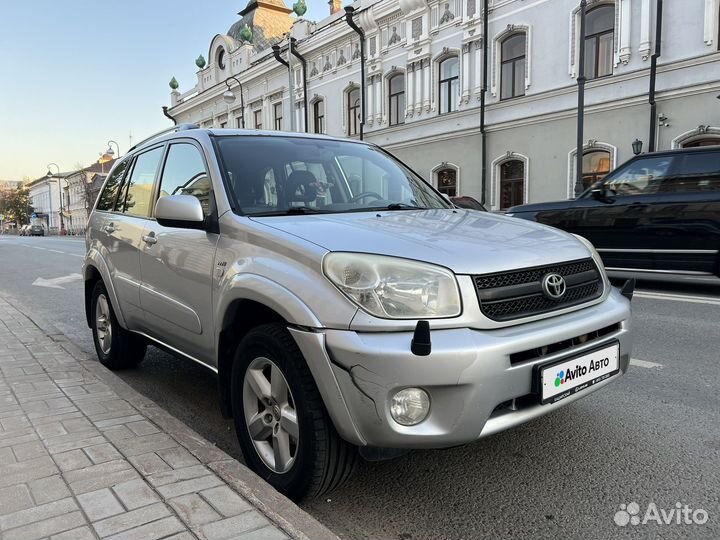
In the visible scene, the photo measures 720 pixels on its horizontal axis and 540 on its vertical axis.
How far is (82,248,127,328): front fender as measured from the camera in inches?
166

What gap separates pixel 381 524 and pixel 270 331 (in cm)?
92

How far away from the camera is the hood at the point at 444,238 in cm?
230

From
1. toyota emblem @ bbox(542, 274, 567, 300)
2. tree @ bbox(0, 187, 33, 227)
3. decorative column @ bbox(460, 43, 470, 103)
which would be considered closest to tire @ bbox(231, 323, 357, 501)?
toyota emblem @ bbox(542, 274, 567, 300)

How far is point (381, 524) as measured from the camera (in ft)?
7.67

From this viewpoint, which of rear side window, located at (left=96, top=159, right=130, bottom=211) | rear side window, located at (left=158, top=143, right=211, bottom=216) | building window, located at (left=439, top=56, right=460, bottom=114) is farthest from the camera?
building window, located at (left=439, top=56, right=460, bottom=114)

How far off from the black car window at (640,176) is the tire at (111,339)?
6.88 metres

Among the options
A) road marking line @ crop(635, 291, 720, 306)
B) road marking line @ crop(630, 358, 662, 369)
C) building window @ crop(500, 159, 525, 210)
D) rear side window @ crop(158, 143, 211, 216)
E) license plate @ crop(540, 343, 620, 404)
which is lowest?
road marking line @ crop(630, 358, 662, 369)

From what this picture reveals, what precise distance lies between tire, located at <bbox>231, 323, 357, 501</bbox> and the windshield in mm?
773

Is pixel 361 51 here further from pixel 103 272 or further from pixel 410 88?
pixel 103 272

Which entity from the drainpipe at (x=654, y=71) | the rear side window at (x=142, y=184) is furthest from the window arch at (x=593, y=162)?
the rear side window at (x=142, y=184)

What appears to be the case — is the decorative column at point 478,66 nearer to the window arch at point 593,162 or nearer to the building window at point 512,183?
the building window at point 512,183

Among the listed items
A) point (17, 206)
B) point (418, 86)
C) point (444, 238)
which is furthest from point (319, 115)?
point (17, 206)

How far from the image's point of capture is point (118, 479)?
2393 millimetres

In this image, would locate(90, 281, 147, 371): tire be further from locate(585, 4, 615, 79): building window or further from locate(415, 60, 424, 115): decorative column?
locate(415, 60, 424, 115): decorative column
